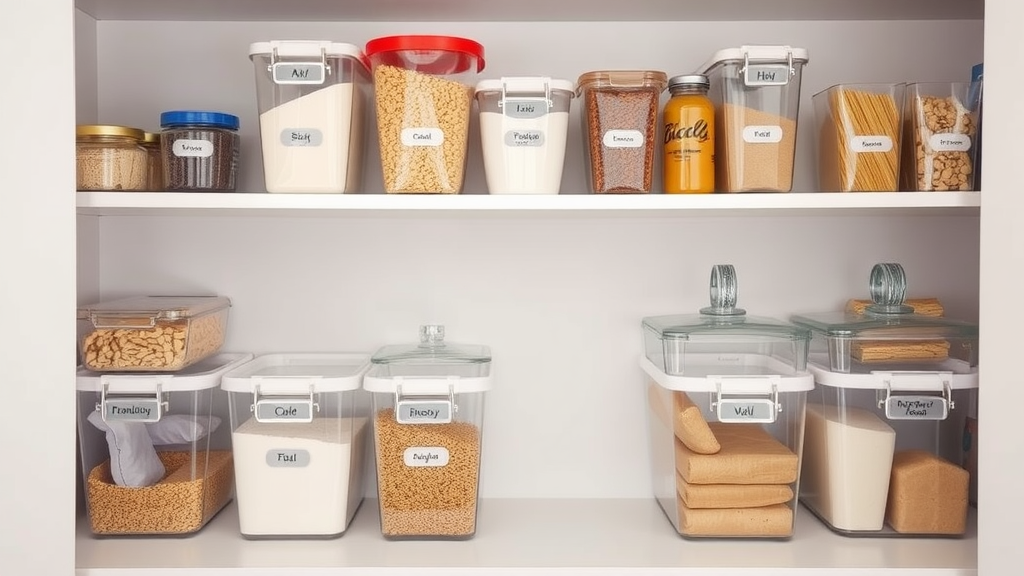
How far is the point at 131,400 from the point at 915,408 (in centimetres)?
122

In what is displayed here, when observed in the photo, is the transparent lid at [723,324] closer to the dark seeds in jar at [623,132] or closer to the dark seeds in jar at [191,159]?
the dark seeds in jar at [623,132]

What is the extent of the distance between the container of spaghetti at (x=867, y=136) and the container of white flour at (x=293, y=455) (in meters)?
0.84

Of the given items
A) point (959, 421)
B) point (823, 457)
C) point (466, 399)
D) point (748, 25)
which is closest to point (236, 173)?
point (466, 399)

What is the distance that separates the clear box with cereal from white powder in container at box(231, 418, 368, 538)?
3.29ft

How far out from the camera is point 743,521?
1291 mm

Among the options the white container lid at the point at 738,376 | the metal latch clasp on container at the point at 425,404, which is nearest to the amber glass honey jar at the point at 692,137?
the white container lid at the point at 738,376

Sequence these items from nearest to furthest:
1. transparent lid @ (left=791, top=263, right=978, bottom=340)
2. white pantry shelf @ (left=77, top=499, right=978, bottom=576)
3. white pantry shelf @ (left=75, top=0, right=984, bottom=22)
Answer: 1. white pantry shelf @ (left=77, top=499, right=978, bottom=576)
2. transparent lid @ (left=791, top=263, right=978, bottom=340)
3. white pantry shelf @ (left=75, top=0, right=984, bottom=22)

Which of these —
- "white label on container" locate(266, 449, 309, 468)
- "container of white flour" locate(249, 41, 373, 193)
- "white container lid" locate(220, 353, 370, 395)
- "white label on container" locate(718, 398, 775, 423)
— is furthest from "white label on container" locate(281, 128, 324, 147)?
"white label on container" locate(718, 398, 775, 423)

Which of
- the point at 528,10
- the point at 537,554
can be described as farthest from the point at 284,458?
Answer: the point at 528,10

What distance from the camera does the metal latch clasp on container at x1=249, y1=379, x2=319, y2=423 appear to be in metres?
1.28

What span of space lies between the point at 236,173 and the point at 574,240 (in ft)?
1.98

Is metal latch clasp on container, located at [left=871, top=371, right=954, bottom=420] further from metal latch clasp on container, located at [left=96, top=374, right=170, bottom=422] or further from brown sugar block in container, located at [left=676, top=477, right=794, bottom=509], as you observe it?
metal latch clasp on container, located at [left=96, top=374, right=170, bottom=422]

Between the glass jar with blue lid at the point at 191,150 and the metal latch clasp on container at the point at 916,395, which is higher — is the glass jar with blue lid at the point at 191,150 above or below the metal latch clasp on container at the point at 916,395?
above

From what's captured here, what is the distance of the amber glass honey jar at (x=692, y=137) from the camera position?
4.23 ft
